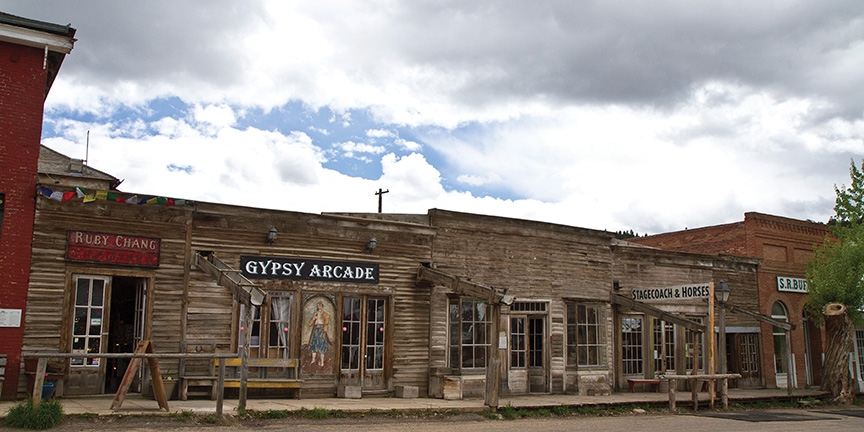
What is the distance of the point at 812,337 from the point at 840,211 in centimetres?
464

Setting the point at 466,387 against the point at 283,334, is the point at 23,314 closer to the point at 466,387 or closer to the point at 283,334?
the point at 283,334

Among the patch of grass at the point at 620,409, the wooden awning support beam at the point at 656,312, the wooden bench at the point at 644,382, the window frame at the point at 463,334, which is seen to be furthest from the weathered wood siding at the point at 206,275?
the wooden bench at the point at 644,382

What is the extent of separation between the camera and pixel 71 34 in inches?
490

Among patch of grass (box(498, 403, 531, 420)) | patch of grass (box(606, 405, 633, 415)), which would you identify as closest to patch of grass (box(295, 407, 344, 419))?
patch of grass (box(498, 403, 531, 420))

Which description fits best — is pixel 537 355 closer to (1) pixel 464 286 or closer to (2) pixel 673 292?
(2) pixel 673 292

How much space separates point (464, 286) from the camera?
14.7 m

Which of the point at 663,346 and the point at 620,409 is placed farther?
the point at 663,346

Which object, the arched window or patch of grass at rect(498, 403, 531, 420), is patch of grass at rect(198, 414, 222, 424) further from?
the arched window

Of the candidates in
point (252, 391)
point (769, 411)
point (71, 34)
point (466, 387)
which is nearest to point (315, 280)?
point (252, 391)

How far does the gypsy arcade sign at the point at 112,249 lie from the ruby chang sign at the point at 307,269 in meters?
1.69

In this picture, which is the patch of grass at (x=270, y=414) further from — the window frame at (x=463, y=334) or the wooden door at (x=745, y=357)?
the wooden door at (x=745, y=357)

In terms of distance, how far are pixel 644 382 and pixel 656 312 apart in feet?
6.84

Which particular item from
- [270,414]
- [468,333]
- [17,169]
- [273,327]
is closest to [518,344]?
[468,333]

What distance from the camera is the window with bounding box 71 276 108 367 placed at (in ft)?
40.0
